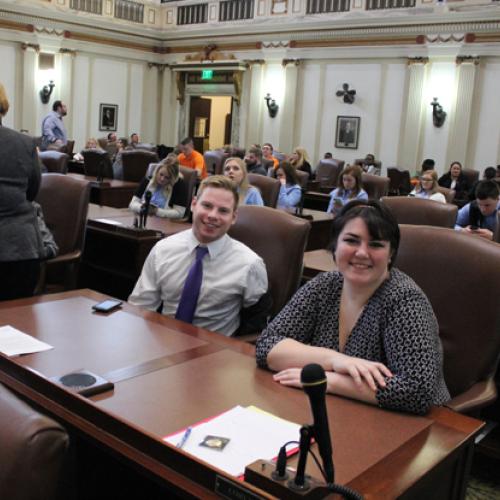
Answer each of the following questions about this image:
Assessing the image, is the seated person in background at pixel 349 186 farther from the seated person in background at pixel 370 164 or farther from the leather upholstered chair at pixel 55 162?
the seated person in background at pixel 370 164

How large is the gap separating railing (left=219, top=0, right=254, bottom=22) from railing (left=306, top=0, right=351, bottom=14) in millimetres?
1693

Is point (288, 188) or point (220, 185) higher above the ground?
point (220, 185)

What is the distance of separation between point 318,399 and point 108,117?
1655 centimetres

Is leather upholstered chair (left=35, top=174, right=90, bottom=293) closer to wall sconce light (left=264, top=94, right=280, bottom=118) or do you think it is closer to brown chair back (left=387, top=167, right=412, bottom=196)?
brown chair back (left=387, top=167, right=412, bottom=196)

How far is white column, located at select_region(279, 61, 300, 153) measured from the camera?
1445 cm

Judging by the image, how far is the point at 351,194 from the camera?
21.1 ft

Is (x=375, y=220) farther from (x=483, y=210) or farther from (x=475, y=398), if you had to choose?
(x=483, y=210)

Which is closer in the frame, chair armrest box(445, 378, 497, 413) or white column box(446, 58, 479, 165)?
chair armrest box(445, 378, 497, 413)

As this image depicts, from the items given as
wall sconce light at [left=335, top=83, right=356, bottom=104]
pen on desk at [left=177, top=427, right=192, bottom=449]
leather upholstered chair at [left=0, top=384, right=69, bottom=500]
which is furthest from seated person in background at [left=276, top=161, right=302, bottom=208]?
wall sconce light at [left=335, top=83, right=356, bottom=104]

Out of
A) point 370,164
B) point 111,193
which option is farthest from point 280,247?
point 370,164

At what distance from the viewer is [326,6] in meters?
13.7

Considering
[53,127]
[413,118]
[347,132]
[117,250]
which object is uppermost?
[413,118]

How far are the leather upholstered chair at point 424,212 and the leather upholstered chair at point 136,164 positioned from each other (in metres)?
4.54

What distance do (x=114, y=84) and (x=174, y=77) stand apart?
1.63 metres
